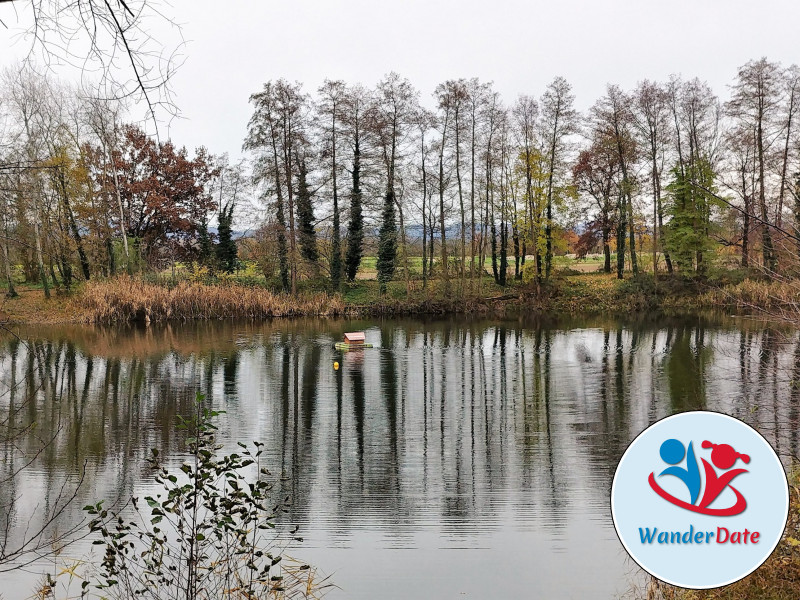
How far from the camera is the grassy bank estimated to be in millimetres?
29500

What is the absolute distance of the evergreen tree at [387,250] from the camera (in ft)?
118

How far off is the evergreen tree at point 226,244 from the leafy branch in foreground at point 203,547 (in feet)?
108

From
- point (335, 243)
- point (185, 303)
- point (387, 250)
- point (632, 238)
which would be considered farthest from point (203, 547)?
point (632, 238)

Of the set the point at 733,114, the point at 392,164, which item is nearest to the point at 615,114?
the point at 733,114

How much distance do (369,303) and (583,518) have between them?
89.0ft

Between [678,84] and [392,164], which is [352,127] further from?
[678,84]

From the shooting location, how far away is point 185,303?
30.3m

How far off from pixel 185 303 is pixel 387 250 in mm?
10688

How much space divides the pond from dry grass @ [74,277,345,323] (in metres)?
6.13

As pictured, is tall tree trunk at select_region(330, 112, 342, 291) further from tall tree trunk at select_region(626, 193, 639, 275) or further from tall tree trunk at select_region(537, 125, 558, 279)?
tall tree trunk at select_region(626, 193, 639, 275)

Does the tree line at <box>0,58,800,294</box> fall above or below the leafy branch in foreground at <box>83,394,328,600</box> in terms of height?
above

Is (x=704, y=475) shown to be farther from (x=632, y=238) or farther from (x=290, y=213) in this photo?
(x=632, y=238)

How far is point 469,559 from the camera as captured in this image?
6516mm

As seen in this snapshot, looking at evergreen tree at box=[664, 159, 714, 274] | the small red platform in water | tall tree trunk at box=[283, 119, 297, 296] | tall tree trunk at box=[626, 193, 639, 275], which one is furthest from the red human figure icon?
tall tree trunk at box=[626, 193, 639, 275]
